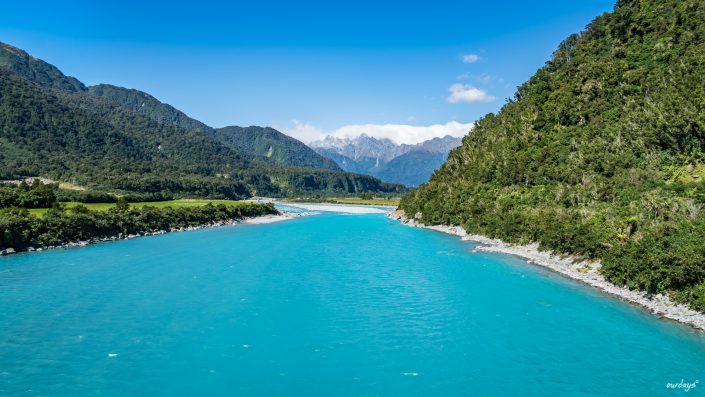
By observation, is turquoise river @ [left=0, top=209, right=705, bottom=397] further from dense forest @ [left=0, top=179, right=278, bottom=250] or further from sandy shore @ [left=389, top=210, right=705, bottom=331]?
dense forest @ [left=0, top=179, right=278, bottom=250]

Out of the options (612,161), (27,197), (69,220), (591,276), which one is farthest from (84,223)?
(612,161)

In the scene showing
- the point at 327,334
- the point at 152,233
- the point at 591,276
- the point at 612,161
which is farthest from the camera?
the point at 152,233

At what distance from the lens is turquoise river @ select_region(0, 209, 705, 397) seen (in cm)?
2381

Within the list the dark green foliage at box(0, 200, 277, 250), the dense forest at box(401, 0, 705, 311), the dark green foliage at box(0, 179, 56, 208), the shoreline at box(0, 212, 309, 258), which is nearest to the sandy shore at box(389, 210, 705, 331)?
the dense forest at box(401, 0, 705, 311)

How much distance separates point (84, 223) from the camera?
74750 millimetres

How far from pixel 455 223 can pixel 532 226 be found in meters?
33.7

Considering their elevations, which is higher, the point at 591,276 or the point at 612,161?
the point at 612,161

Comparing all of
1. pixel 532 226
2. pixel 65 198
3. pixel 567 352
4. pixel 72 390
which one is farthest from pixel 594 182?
pixel 65 198

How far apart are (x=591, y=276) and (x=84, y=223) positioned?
74.2 meters

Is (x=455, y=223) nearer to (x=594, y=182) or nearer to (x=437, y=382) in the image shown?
(x=594, y=182)

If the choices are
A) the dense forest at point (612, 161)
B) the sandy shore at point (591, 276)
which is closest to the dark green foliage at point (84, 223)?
the dense forest at point (612, 161)

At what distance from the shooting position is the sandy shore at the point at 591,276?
31.2 meters

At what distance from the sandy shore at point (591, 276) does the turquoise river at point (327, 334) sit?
108cm

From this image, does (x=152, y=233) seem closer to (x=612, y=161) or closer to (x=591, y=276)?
(x=591, y=276)
